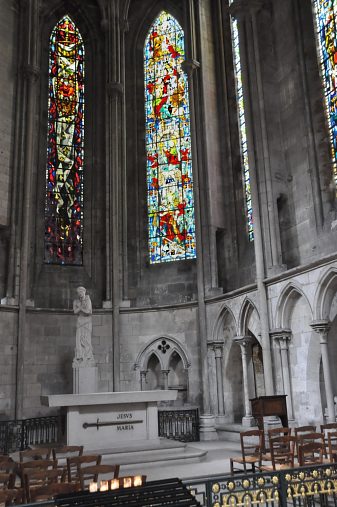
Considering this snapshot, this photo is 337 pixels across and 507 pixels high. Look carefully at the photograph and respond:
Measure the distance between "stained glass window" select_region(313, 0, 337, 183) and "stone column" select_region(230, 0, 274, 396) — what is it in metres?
1.94

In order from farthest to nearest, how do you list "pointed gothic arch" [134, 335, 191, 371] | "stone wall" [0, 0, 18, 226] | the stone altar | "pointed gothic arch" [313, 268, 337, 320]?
"pointed gothic arch" [134, 335, 191, 371] → "stone wall" [0, 0, 18, 226] → "pointed gothic arch" [313, 268, 337, 320] → the stone altar

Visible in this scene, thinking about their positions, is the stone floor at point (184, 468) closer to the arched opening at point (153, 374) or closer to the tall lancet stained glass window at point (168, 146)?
the arched opening at point (153, 374)

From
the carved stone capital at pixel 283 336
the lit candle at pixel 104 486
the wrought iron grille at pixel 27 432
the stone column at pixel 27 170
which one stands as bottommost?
the wrought iron grille at pixel 27 432

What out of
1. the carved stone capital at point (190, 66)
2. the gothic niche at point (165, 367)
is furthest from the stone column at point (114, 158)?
the carved stone capital at point (190, 66)

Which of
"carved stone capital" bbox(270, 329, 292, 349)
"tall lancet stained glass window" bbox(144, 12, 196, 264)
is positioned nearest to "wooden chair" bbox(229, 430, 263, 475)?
"carved stone capital" bbox(270, 329, 292, 349)

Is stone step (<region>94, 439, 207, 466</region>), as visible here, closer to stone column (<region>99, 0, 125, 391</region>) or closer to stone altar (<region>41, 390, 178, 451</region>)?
stone altar (<region>41, 390, 178, 451</region>)

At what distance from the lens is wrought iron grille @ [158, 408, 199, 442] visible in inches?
551

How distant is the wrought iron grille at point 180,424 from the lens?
14008 millimetres

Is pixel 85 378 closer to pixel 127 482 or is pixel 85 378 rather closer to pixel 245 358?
pixel 245 358

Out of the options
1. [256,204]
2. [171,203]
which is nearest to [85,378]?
[256,204]

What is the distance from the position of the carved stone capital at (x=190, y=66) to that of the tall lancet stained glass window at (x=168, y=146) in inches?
33.5

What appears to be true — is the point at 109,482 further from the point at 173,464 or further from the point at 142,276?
the point at 142,276

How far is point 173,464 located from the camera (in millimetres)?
10109

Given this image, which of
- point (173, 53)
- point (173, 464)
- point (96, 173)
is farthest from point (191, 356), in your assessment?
point (173, 53)
